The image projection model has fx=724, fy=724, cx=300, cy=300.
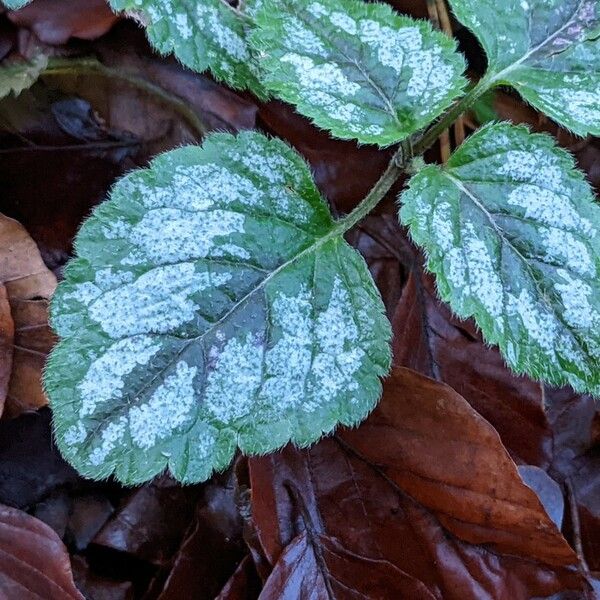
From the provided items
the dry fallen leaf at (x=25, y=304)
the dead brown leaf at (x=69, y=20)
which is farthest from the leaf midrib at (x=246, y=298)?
the dead brown leaf at (x=69, y=20)

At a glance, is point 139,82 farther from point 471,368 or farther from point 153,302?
point 471,368

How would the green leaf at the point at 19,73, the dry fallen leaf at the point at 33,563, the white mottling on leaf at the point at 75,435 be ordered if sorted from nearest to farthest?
1. the white mottling on leaf at the point at 75,435
2. the dry fallen leaf at the point at 33,563
3. the green leaf at the point at 19,73

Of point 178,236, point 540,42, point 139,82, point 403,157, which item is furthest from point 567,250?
point 139,82

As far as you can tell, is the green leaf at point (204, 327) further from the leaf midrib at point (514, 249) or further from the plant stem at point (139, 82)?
the plant stem at point (139, 82)

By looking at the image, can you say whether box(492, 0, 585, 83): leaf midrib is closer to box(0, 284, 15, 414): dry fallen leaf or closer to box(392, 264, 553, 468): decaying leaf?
box(392, 264, 553, 468): decaying leaf

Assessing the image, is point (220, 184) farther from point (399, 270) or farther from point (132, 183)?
point (399, 270)

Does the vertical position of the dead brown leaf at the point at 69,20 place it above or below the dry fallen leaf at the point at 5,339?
above

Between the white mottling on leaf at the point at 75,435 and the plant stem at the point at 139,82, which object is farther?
the plant stem at the point at 139,82
